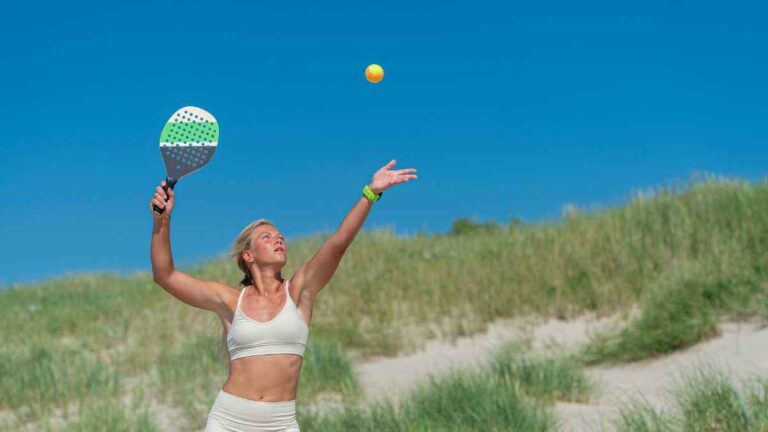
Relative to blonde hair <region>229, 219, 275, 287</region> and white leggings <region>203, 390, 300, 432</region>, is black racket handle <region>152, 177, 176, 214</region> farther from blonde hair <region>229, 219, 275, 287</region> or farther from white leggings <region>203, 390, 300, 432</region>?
white leggings <region>203, 390, 300, 432</region>

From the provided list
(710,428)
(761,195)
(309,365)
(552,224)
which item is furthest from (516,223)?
(710,428)

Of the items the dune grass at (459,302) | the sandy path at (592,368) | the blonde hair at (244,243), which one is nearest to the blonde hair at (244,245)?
the blonde hair at (244,243)

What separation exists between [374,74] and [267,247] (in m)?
1.74

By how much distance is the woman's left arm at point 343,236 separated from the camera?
445 cm

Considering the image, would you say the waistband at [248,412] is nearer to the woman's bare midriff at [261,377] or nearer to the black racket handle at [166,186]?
the woman's bare midriff at [261,377]

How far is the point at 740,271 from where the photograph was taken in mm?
9750

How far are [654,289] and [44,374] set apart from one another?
23.5 feet

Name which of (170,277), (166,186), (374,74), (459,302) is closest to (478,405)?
(374,74)

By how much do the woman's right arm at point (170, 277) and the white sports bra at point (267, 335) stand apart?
167 mm

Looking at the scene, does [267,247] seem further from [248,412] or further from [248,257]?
[248,412]

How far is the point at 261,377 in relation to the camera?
14.3ft

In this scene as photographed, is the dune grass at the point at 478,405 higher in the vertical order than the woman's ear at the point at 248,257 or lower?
lower

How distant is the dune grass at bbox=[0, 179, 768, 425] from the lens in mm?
9344

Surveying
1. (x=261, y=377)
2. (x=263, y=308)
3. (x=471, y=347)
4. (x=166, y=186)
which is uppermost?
(x=471, y=347)
